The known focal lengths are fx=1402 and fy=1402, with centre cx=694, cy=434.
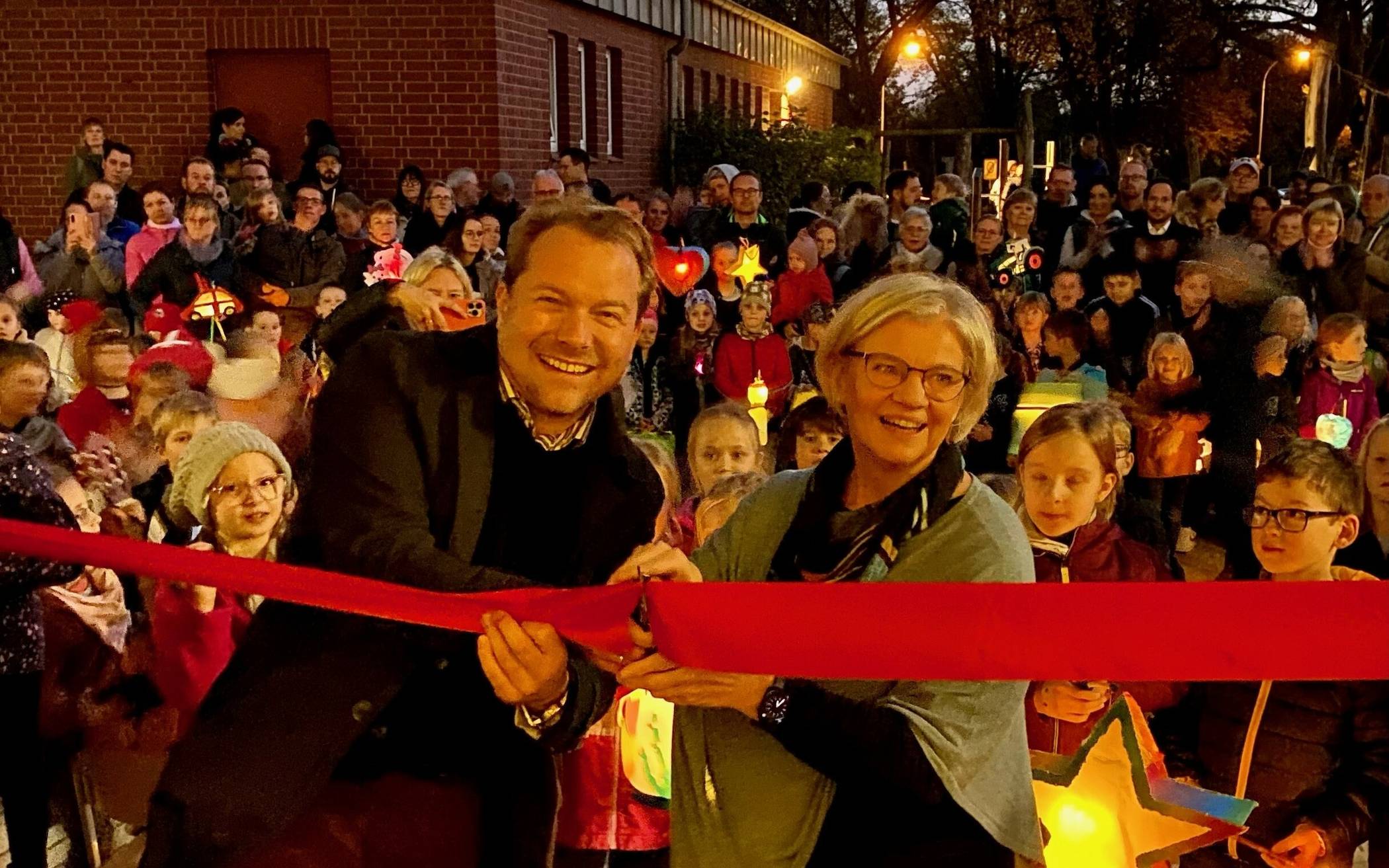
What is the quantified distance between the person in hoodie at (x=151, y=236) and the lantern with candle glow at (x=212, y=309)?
137cm

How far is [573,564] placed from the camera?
2428 millimetres

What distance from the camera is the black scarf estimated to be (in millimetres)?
2180

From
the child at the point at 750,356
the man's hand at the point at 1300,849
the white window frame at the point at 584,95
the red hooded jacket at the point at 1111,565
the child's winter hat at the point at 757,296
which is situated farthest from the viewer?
the white window frame at the point at 584,95

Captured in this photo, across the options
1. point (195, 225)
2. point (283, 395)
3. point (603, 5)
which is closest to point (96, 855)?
point (283, 395)

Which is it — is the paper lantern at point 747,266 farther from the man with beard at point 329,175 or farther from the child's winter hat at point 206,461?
the child's winter hat at point 206,461

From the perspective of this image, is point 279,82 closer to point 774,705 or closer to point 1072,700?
point 1072,700

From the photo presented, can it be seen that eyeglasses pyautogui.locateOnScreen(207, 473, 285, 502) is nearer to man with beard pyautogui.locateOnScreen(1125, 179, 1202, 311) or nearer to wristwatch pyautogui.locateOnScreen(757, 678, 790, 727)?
wristwatch pyautogui.locateOnScreen(757, 678, 790, 727)

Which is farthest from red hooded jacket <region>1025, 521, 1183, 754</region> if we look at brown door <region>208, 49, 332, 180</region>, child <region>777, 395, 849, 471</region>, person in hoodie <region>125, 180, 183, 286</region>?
brown door <region>208, 49, 332, 180</region>

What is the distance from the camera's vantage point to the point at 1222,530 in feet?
27.4

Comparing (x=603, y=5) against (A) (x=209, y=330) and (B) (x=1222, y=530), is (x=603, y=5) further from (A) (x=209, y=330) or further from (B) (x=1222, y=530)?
(B) (x=1222, y=530)

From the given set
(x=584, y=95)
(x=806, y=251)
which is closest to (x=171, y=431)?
(x=806, y=251)

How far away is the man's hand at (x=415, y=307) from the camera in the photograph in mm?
3289

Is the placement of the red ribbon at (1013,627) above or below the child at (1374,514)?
above

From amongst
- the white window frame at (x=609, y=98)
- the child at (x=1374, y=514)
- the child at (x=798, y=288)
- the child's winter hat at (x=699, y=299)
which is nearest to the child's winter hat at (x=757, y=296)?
the child's winter hat at (x=699, y=299)
